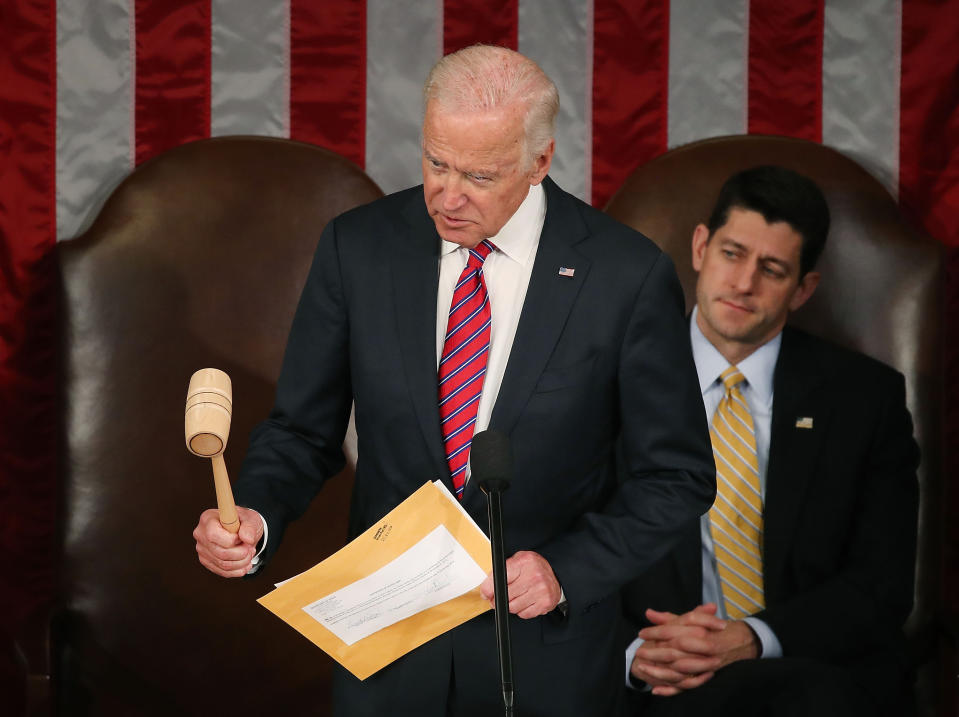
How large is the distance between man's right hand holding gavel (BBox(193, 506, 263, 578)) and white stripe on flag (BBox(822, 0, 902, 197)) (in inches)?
71.5

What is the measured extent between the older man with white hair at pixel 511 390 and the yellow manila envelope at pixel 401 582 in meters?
0.07

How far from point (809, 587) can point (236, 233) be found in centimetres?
142

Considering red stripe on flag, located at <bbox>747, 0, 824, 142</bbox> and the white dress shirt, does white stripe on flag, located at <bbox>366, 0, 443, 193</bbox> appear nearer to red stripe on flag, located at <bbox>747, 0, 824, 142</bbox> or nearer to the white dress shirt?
red stripe on flag, located at <bbox>747, 0, 824, 142</bbox>

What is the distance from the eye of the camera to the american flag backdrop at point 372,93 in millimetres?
2633

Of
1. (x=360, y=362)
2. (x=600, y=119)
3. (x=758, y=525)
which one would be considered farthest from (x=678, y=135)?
(x=360, y=362)

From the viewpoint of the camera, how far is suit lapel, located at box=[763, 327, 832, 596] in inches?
92.8

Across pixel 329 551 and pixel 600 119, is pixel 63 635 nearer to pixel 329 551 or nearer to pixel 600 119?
pixel 329 551

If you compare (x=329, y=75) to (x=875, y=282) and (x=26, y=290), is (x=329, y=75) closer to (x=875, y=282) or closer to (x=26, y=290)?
(x=26, y=290)

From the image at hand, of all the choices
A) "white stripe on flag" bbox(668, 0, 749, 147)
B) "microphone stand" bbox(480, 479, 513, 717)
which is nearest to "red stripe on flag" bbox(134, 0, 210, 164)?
"white stripe on flag" bbox(668, 0, 749, 147)

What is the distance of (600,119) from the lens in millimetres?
2727

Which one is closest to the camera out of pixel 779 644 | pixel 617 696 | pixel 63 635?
pixel 617 696

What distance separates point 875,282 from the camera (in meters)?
2.60

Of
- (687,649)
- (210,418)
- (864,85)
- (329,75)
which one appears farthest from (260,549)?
(864,85)

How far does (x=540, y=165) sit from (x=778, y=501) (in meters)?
1.05
